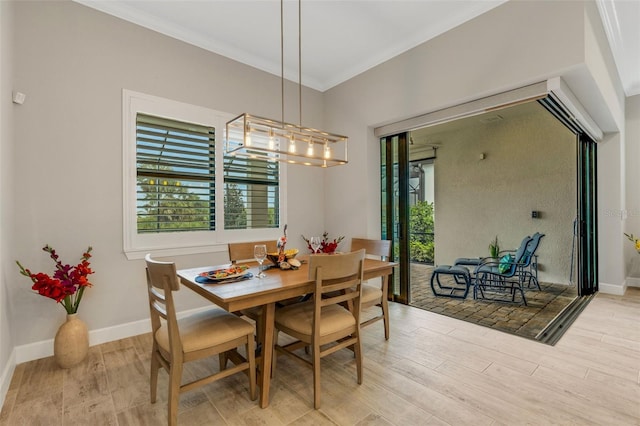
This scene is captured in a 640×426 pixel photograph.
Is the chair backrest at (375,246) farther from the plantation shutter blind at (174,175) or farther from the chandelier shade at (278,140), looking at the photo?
the plantation shutter blind at (174,175)

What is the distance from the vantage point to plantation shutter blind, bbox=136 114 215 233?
3031 millimetres

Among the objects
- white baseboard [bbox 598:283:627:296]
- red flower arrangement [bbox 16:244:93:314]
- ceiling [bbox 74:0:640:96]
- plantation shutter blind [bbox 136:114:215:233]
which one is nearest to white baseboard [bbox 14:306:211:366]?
red flower arrangement [bbox 16:244:93:314]

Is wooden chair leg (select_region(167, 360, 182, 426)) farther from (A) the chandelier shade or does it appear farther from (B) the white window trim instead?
(B) the white window trim

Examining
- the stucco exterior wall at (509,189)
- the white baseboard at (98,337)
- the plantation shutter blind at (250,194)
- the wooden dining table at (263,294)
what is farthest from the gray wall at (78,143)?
the stucco exterior wall at (509,189)

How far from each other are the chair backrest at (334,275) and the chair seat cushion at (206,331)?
1.66ft

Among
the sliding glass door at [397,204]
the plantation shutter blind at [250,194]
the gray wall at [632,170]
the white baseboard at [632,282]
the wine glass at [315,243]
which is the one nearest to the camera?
the wine glass at [315,243]

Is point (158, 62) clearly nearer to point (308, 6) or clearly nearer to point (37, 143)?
point (37, 143)

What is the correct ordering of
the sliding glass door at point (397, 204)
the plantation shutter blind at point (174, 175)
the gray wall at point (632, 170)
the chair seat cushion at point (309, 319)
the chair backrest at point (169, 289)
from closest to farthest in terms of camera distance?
the chair backrest at point (169, 289)
the chair seat cushion at point (309, 319)
the plantation shutter blind at point (174, 175)
the sliding glass door at point (397, 204)
the gray wall at point (632, 170)

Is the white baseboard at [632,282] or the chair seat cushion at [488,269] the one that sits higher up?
the chair seat cushion at [488,269]

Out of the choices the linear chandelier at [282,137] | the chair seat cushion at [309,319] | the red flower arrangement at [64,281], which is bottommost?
the chair seat cushion at [309,319]

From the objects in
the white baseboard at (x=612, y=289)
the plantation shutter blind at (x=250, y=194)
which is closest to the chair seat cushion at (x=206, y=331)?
the plantation shutter blind at (x=250, y=194)

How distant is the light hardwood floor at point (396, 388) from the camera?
5.84 ft

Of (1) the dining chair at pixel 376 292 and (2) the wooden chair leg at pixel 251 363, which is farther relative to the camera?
(1) the dining chair at pixel 376 292

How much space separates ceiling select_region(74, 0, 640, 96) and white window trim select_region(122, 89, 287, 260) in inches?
29.8
